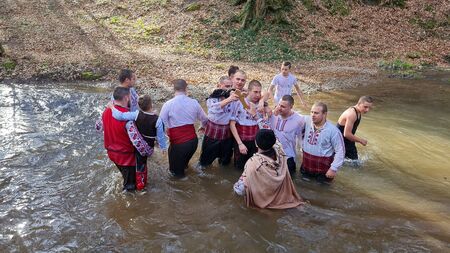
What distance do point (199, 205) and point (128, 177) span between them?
123 cm

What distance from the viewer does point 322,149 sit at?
240 inches

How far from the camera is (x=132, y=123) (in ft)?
18.5

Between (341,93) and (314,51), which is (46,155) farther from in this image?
(314,51)

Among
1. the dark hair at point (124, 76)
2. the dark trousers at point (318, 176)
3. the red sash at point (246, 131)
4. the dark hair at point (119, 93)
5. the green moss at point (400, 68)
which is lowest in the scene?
the dark trousers at point (318, 176)

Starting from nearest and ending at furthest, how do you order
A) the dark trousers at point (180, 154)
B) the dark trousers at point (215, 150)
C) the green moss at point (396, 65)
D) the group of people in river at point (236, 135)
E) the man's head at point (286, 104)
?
the group of people in river at point (236, 135) → the man's head at point (286, 104) → the dark trousers at point (180, 154) → the dark trousers at point (215, 150) → the green moss at point (396, 65)

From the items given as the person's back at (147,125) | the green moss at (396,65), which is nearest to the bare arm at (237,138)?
the person's back at (147,125)

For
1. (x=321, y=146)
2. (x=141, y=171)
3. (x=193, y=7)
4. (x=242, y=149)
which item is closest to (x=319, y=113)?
(x=321, y=146)

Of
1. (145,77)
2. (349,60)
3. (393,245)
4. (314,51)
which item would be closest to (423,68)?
(349,60)

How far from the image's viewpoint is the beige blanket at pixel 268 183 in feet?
16.4

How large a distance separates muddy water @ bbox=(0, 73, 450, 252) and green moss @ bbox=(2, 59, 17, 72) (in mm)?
4614

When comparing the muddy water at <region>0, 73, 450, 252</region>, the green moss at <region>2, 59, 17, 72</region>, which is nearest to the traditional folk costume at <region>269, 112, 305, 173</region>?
the muddy water at <region>0, 73, 450, 252</region>

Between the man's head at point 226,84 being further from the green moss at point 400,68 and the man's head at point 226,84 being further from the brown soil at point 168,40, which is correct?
the green moss at point 400,68

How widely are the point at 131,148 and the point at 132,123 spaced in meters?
0.43

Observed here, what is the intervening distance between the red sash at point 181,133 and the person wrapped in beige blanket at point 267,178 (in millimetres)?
1362
